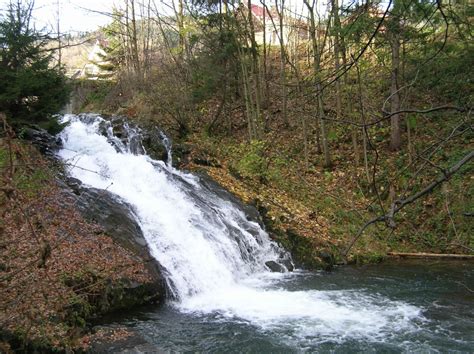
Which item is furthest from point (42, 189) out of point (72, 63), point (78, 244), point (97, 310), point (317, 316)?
point (72, 63)

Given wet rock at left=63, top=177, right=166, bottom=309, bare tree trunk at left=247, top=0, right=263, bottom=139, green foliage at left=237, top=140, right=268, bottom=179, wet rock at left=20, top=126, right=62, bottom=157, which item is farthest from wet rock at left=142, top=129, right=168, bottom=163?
wet rock at left=63, top=177, right=166, bottom=309

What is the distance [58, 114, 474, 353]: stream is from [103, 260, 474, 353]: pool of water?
0.02 metres

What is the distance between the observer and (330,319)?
24.2 ft

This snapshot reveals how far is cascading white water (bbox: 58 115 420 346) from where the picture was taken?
7.50 m

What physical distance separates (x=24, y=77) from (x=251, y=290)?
7.73 m

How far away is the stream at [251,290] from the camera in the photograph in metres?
6.72

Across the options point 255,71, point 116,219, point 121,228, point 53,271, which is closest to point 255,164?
point 255,71

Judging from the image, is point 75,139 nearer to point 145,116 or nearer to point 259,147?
point 145,116

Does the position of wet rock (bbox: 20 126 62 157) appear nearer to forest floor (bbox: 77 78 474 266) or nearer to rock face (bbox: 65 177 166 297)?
rock face (bbox: 65 177 166 297)

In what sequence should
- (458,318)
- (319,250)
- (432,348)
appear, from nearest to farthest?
(432,348)
(458,318)
(319,250)

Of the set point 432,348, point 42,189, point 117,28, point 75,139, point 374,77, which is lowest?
point 432,348

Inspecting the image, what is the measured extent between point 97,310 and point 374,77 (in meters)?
15.0

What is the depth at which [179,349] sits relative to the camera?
6.49 metres

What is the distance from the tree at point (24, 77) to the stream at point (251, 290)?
193 centimetres
